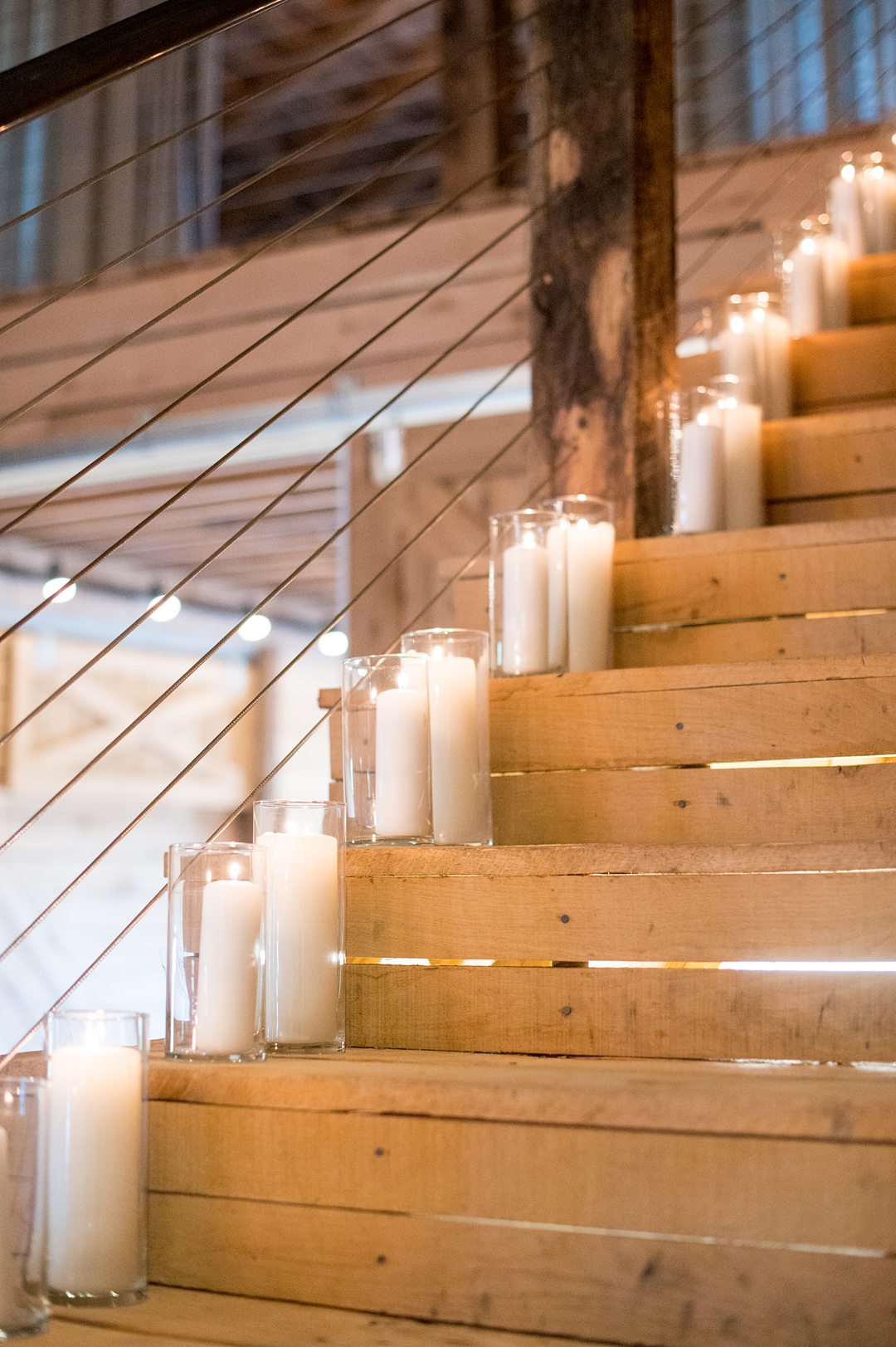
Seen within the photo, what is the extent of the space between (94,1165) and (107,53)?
919 millimetres

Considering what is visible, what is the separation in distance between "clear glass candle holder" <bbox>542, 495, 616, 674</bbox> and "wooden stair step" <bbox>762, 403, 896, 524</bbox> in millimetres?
411

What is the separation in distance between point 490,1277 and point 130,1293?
253 millimetres

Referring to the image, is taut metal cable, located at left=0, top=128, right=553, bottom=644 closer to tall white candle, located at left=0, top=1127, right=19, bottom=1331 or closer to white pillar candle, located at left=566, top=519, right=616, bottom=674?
white pillar candle, located at left=566, top=519, right=616, bottom=674

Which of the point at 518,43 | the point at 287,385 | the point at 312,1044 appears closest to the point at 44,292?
the point at 287,385

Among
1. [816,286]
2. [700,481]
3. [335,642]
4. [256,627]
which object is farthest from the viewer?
[256,627]

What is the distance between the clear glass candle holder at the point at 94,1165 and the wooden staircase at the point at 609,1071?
4cm

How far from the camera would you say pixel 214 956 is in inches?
46.3

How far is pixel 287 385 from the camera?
158 inches

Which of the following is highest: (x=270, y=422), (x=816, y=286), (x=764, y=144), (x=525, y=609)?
(x=764, y=144)

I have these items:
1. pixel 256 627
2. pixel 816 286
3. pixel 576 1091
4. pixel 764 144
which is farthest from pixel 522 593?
pixel 256 627

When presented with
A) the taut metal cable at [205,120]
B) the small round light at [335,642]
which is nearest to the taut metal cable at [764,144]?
the taut metal cable at [205,120]

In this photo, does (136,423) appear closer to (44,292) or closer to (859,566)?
(44,292)

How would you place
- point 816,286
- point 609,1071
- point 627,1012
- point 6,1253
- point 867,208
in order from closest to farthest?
1. point 6,1253
2. point 609,1071
3. point 627,1012
4. point 816,286
5. point 867,208

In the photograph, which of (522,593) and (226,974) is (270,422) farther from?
(226,974)
